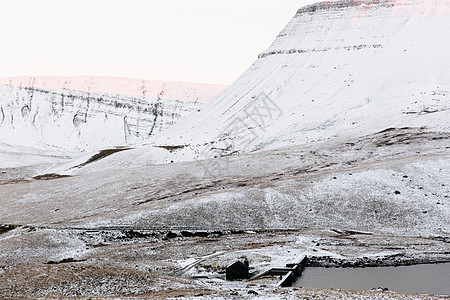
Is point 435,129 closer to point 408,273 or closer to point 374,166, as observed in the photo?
point 374,166

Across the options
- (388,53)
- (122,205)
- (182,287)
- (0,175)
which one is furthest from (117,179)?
(388,53)

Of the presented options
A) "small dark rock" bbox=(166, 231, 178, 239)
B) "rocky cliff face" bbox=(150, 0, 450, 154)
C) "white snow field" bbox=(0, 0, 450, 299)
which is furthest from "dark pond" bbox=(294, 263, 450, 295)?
"rocky cliff face" bbox=(150, 0, 450, 154)

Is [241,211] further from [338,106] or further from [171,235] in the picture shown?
[338,106]

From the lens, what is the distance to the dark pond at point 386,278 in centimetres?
3806

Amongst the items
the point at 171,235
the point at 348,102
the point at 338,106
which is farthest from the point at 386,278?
the point at 348,102

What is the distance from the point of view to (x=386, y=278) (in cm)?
4053

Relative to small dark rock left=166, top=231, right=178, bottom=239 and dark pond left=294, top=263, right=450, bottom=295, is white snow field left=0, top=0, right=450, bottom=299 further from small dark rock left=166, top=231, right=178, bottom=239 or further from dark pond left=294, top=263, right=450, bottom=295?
dark pond left=294, top=263, right=450, bottom=295

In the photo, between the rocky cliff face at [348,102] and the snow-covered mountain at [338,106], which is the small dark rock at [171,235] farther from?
the rocky cliff face at [348,102]

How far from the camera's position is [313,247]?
50812 millimetres

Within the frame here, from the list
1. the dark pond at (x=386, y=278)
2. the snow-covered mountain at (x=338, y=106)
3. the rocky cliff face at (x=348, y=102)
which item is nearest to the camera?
the dark pond at (x=386, y=278)

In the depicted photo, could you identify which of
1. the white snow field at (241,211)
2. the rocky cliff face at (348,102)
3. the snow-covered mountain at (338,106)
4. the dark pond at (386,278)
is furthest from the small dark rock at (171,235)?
the rocky cliff face at (348,102)

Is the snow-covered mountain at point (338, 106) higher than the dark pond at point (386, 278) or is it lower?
higher

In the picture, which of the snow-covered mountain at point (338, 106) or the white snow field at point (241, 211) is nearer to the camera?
the white snow field at point (241, 211)

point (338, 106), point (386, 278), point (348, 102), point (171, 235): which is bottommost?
point (171, 235)
